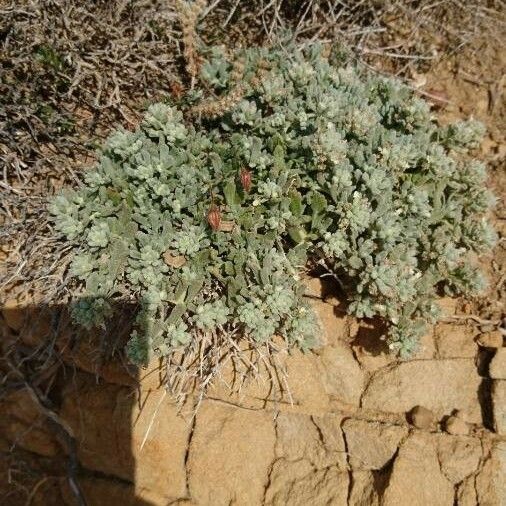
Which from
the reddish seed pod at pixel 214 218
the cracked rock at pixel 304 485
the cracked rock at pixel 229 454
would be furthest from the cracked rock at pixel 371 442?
the reddish seed pod at pixel 214 218

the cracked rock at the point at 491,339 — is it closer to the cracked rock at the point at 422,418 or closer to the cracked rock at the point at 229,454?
the cracked rock at the point at 422,418

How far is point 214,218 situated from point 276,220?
299 mm

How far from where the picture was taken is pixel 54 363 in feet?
10.0

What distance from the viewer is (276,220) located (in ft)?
8.27

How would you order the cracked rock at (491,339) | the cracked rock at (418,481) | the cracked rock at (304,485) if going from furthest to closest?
the cracked rock at (491,339) < the cracked rock at (304,485) < the cracked rock at (418,481)

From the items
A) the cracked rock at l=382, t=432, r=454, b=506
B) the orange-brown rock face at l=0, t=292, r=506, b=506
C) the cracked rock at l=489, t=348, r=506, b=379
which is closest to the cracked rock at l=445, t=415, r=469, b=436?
the orange-brown rock face at l=0, t=292, r=506, b=506

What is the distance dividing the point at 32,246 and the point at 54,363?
717mm

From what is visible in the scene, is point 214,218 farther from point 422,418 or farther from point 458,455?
point 458,455

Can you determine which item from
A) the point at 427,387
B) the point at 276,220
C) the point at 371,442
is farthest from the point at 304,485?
the point at 276,220

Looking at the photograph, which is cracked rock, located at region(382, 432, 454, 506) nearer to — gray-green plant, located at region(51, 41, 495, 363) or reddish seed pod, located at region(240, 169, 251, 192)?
gray-green plant, located at region(51, 41, 495, 363)

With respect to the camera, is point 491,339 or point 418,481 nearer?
point 418,481

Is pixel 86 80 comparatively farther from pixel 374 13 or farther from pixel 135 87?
pixel 374 13

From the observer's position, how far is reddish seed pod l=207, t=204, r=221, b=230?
247cm

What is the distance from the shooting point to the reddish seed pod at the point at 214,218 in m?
2.47
